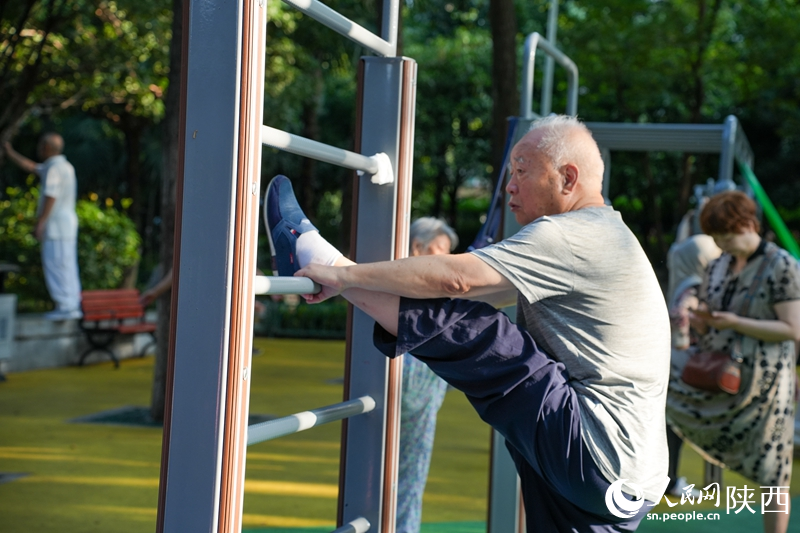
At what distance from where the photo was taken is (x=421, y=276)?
2219mm

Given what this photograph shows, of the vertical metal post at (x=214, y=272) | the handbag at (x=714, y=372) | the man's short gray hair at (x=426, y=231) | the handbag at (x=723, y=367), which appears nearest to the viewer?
the vertical metal post at (x=214, y=272)

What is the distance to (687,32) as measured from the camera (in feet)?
61.2

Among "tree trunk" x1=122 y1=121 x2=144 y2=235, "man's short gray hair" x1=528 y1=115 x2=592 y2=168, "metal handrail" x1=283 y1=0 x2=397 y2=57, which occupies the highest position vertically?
"tree trunk" x1=122 y1=121 x2=144 y2=235

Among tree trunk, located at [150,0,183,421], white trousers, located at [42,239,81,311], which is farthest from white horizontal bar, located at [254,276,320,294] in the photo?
white trousers, located at [42,239,81,311]

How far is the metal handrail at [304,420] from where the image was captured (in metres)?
2.14

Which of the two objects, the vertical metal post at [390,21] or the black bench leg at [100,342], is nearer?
the vertical metal post at [390,21]

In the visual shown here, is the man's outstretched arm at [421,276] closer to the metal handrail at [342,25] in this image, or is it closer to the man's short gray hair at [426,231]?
the metal handrail at [342,25]

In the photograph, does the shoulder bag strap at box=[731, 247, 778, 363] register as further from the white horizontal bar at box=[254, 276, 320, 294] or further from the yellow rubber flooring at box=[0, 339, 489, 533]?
the white horizontal bar at box=[254, 276, 320, 294]

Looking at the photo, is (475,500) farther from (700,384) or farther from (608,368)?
(608,368)

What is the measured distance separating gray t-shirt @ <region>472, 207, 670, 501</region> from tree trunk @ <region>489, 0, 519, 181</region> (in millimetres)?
8367

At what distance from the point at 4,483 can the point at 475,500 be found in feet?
8.98

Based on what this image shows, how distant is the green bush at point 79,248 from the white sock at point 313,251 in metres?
10.6

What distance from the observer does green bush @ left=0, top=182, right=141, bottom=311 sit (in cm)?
1229

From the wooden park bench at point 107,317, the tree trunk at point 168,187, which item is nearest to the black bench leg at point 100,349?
the wooden park bench at point 107,317
